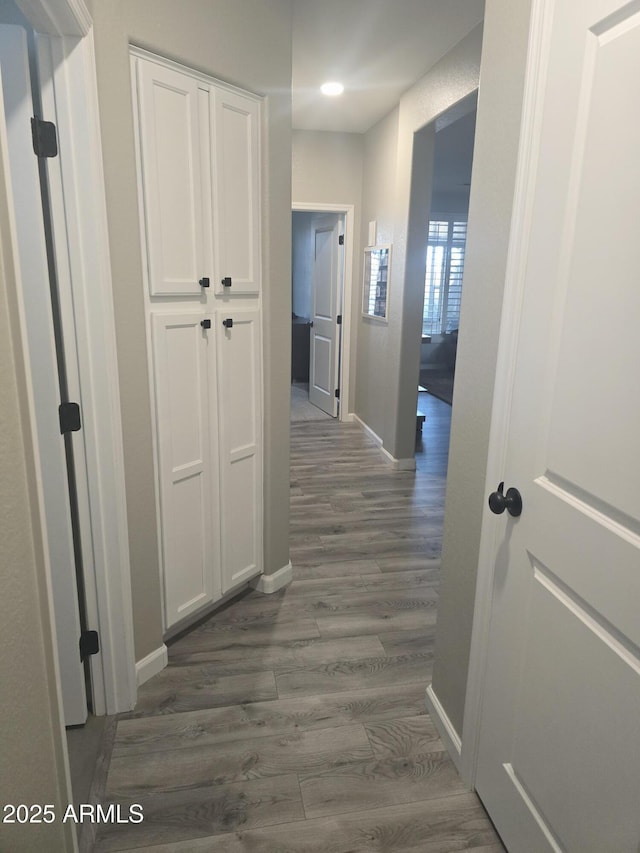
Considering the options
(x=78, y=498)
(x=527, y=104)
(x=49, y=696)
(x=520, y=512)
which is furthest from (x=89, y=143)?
(x=520, y=512)

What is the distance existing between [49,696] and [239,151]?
6.25 ft

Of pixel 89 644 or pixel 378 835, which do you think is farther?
pixel 89 644

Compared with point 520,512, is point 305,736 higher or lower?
lower

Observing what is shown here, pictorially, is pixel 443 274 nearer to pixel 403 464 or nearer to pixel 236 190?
pixel 403 464

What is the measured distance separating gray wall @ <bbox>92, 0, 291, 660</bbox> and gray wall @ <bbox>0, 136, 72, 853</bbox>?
0.91m

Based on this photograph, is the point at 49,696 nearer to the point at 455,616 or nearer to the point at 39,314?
the point at 39,314

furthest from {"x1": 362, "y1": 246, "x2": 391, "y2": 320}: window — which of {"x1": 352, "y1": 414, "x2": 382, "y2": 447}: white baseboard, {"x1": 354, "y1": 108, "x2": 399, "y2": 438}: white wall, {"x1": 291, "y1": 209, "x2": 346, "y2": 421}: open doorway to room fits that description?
{"x1": 352, "y1": 414, "x2": 382, "y2": 447}: white baseboard

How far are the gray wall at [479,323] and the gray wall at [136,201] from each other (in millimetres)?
976

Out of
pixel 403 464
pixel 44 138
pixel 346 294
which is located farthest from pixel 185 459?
pixel 346 294

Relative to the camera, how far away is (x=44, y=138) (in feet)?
4.99

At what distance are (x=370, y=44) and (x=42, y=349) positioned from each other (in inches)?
112

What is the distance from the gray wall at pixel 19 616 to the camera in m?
0.85

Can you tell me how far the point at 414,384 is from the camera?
4.55 metres

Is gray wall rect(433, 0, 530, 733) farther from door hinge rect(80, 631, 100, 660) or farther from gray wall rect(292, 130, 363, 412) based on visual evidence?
gray wall rect(292, 130, 363, 412)
